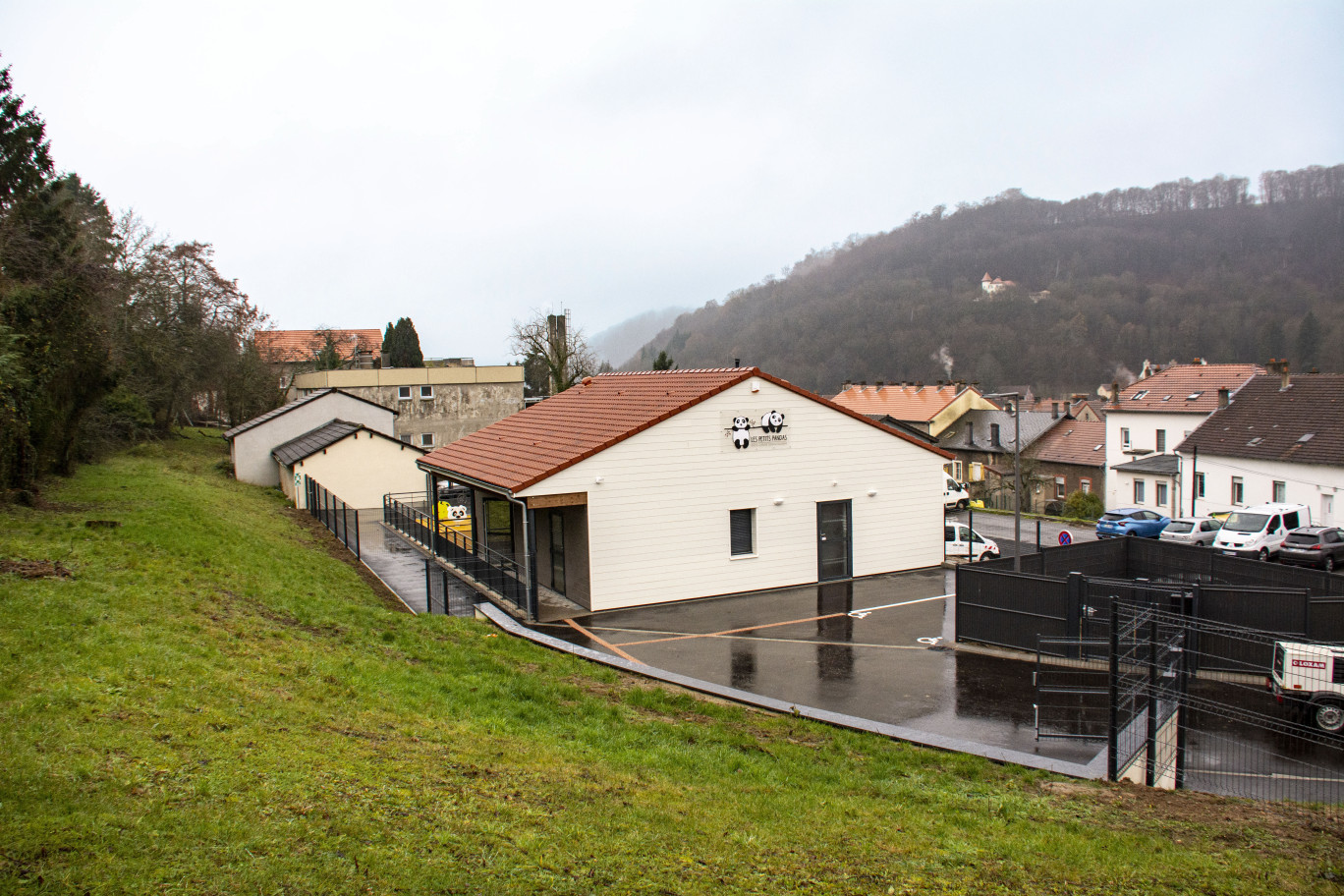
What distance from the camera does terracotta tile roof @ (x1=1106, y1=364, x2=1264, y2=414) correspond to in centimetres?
5191

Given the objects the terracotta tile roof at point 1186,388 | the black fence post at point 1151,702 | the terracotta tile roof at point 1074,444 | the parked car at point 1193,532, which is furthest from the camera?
the terracotta tile roof at point 1074,444

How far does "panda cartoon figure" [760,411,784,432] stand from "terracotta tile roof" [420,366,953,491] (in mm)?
776

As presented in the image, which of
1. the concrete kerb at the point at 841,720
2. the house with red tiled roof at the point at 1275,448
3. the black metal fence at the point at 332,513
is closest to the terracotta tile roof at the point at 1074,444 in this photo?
the house with red tiled roof at the point at 1275,448

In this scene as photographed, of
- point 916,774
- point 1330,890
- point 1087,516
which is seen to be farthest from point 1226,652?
point 1087,516

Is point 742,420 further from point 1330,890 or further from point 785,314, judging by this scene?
point 785,314

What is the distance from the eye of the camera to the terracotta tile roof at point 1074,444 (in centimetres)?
5622

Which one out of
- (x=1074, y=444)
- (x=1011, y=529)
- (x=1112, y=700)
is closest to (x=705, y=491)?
(x=1112, y=700)

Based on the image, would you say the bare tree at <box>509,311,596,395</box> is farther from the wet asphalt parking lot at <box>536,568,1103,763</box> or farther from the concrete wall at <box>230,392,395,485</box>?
the wet asphalt parking lot at <box>536,568,1103,763</box>

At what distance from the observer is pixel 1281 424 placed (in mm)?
39906

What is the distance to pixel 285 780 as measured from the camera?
6.54 metres

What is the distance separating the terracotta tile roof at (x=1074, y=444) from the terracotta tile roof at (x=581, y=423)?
3854cm

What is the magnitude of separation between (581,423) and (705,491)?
12.9 ft

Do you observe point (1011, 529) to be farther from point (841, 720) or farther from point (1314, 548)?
point (841, 720)

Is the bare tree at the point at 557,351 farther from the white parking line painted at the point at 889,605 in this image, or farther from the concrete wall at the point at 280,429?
the white parking line painted at the point at 889,605
